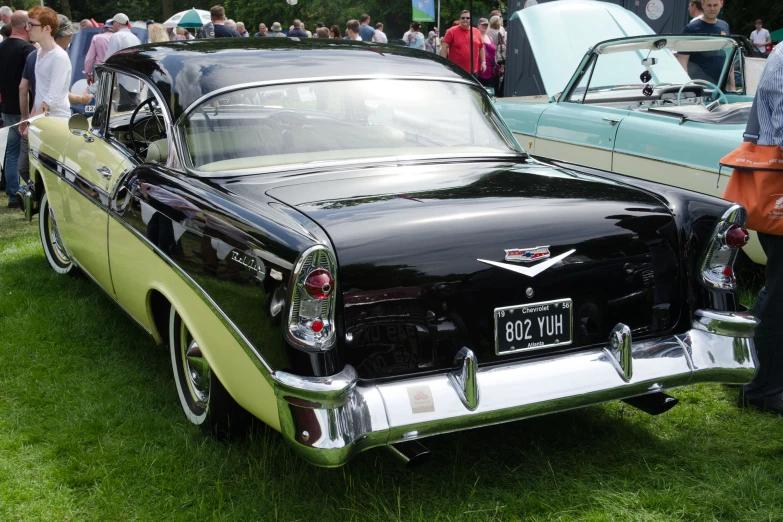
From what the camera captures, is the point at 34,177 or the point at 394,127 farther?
the point at 34,177

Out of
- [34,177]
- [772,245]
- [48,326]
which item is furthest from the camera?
[34,177]

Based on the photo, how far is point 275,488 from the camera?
3.20 metres

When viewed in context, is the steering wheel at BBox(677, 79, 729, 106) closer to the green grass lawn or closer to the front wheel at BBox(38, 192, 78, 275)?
the green grass lawn

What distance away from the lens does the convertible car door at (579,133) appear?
20.5 ft

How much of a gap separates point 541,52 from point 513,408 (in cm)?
521

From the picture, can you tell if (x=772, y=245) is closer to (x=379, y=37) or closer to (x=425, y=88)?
(x=425, y=88)

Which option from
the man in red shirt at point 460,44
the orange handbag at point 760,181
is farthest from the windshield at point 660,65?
the man in red shirt at point 460,44

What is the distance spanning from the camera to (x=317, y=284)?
268 cm

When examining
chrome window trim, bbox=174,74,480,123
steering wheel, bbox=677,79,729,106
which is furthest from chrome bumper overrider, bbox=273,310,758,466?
steering wheel, bbox=677,79,729,106

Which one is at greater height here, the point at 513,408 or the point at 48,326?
the point at 513,408

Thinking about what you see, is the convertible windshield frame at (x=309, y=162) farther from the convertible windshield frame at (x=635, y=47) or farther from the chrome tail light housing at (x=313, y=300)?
the convertible windshield frame at (x=635, y=47)

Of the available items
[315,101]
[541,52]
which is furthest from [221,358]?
[541,52]

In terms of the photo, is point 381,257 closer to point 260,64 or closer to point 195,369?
point 195,369

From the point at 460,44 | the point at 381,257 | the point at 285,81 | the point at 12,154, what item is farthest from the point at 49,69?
the point at 460,44
